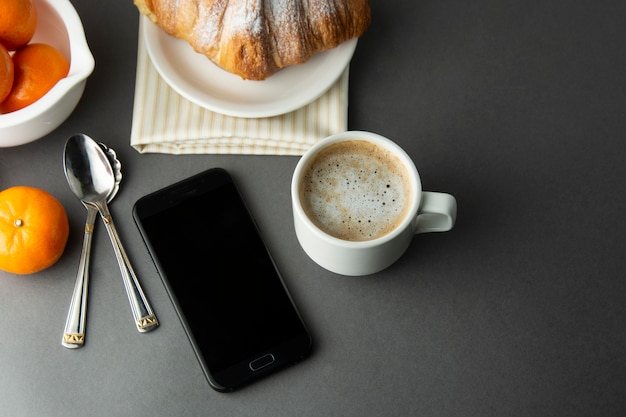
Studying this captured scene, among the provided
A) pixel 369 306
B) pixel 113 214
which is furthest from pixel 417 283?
pixel 113 214

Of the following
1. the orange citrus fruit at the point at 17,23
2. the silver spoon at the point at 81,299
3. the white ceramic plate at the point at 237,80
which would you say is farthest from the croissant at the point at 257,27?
the silver spoon at the point at 81,299

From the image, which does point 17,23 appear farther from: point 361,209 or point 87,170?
point 361,209

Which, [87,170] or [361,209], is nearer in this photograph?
[361,209]

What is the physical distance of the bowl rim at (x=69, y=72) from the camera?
846 millimetres

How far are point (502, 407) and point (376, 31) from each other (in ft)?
1.92

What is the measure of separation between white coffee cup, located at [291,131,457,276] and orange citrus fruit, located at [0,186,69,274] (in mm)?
321

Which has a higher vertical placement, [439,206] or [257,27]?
[257,27]

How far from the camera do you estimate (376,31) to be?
1046 mm

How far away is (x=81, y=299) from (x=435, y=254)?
19.0 inches

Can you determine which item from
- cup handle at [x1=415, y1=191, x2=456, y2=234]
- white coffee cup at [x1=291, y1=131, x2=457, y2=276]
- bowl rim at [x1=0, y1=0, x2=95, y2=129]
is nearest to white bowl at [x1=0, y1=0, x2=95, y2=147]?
bowl rim at [x1=0, y1=0, x2=95, y2=129]

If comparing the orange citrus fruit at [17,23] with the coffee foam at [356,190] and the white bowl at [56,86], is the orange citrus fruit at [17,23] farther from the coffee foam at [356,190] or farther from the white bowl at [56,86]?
the coffee foam at [356,190]

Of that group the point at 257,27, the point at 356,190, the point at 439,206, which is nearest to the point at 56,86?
the point at 257,27

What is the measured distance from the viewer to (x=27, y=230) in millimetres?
842

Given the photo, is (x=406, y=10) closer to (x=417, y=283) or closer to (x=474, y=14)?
(x=474, y=14)
